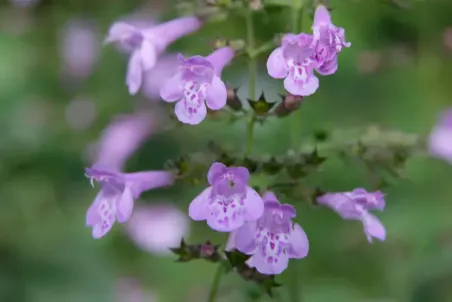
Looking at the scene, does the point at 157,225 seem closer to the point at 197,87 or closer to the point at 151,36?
the point at 151,36

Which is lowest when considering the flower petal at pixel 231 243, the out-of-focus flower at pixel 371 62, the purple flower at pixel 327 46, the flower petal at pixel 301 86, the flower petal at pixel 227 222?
the out-of-focus flower at pixel 371 62

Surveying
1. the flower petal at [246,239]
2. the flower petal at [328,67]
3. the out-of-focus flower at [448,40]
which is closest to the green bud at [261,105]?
the flower petal at [328,67]

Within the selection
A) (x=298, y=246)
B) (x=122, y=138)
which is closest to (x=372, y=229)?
(x=298, y=246)

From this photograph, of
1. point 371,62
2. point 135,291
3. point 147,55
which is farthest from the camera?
point 135,291

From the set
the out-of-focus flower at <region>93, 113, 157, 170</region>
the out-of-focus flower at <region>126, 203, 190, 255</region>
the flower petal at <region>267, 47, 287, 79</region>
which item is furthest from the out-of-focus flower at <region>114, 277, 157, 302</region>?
the flower petal at <region>267, 47, 287, 79</region>

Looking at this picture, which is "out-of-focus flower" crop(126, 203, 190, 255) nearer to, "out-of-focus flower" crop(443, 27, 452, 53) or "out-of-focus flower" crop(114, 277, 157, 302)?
"out-of-focus flower" crop(114, 277, 157, 302)

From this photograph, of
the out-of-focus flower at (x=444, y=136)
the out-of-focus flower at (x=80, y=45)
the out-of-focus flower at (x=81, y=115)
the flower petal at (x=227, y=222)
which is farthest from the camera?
the out-of-focus flower at (x=80, y=45)

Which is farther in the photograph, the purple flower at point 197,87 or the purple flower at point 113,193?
the purple flower at point 113,193

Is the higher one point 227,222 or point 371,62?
point 227,222

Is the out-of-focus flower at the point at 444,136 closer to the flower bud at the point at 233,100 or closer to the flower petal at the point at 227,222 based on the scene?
the flower bud at the point at 233,100
